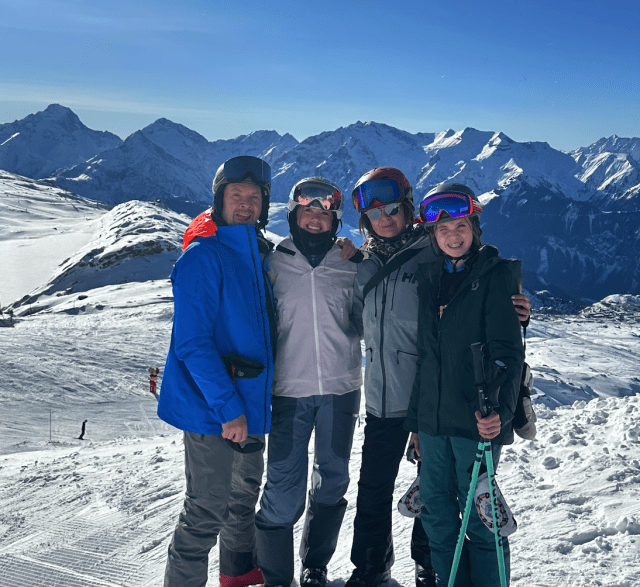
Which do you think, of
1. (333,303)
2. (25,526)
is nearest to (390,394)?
(333,303)

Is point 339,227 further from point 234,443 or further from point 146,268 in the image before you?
point 146,268

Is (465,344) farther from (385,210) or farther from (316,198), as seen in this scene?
(316,198)

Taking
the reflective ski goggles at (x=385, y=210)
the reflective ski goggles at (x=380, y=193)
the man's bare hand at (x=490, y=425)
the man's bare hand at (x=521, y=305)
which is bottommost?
the man's bare hand at (x=490, y=425)

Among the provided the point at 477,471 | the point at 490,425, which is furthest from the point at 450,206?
the point at 477,471

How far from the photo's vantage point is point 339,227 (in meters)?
4.93

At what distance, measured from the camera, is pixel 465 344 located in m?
3.86

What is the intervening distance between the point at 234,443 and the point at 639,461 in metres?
5.15

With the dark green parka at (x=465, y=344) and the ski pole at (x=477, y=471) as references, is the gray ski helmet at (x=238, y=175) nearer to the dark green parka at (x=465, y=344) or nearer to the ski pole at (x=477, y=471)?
the dark green parka at (x=465, y=344)

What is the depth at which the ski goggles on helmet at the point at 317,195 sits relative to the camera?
4648 mm

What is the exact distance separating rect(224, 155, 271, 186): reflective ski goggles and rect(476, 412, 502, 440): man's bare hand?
2786mm

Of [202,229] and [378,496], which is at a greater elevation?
[202,229]

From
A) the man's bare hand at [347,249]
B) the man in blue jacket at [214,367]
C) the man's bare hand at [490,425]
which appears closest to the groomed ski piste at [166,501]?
the man in blue jacket at [214,367]

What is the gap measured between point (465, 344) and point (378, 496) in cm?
172

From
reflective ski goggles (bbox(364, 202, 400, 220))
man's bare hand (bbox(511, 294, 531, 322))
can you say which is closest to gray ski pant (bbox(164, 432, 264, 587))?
reflective ski goggles (bbox(364, 202, 400, 220))
